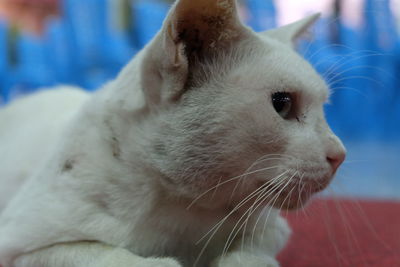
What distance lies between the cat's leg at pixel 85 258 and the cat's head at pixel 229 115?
0.42 ft

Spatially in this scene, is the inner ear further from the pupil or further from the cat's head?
the pupil

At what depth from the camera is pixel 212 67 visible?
0.86 meters

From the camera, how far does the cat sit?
81 cm

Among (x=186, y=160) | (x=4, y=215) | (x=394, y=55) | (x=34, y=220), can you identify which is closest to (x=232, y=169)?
(x=186, y=160)

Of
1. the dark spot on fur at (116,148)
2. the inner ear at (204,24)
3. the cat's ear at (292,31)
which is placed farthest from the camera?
the cat's ear at (292,31)

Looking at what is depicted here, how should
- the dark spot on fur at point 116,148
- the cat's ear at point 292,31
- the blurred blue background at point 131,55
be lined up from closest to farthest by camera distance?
the dark spot on fur at point 116,148 < the cat's ear at point 292,31 < the blurred blue background at point 131,55

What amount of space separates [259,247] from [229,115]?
28 centimetres

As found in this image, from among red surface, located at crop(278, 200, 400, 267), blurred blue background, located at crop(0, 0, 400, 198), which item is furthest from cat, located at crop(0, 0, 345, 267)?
blurred blue background, located at crop(0, 0, 400, 198)

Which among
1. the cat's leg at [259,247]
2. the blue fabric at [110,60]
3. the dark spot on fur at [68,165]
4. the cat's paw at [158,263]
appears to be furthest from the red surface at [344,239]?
the blue fabric at [110,60]

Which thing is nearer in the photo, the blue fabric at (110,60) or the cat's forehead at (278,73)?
the cat's forehead at (278,73)

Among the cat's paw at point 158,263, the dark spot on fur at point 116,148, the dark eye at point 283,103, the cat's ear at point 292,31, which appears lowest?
the cat's paw at point 158,263

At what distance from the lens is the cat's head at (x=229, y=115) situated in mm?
805

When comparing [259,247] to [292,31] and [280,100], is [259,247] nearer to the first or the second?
[280,100]

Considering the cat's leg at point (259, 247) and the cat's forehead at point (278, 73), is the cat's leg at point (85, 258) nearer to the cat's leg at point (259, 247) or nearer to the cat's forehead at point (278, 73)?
the cat's leg at point (259, 247)
